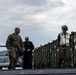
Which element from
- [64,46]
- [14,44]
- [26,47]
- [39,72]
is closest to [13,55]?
[14,44]

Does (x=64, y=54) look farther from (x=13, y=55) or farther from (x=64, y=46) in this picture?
(x=13, y=55)

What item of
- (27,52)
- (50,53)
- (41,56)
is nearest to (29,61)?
(27,52)

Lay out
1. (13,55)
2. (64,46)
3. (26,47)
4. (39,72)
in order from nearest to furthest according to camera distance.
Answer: (39,72) < (13,55) < (64,46) < (26,47)

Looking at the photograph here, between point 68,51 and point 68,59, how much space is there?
1.23 ft

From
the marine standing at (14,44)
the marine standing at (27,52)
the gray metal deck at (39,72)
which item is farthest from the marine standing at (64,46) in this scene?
the gray metal deck at (39,72)

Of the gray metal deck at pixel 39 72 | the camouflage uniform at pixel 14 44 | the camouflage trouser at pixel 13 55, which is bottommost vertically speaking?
the gray metal deck at pixel 39 72

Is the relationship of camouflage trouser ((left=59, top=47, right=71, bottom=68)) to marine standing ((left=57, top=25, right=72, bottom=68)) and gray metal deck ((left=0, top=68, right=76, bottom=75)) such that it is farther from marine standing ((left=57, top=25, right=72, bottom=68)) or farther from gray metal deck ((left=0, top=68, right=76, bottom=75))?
gray metal deck ((left=0, top=68, right=76, bottom=75))

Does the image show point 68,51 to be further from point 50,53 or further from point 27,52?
point 50,53

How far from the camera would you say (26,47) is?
35.7 feet

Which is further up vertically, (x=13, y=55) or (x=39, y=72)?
(x=13, y=55)

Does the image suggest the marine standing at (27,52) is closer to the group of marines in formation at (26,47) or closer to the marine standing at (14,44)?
the group of marines in formation at (26,47)

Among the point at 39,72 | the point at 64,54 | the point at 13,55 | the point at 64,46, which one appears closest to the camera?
the point at 39,72

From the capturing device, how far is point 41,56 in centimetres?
1769

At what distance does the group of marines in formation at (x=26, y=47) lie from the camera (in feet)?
31.1
